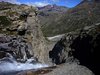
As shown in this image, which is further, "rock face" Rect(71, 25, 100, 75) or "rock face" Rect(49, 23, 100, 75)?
"rock face" Rect(49, 23, 100, 75)

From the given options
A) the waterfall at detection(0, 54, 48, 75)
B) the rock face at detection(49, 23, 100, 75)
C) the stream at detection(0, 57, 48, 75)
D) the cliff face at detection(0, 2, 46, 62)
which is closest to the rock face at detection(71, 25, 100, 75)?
the rock face at detection(49, 23, 100, 75)

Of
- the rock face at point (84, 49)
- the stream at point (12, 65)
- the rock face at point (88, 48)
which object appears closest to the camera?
the stream at point (12, 65)

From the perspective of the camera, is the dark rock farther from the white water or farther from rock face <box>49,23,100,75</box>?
the white water

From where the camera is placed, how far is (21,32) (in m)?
92.0

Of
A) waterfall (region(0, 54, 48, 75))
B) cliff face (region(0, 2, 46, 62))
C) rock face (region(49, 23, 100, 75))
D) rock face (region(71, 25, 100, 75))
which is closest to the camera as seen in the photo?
waterfall (region(0, 54, 48, 75))

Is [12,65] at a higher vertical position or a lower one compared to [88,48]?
lower

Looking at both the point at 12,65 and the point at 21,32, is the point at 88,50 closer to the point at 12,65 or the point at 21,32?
the point at 21,32

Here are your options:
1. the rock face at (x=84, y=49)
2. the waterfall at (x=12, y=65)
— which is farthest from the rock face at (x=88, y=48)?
the waterfall at (x=12, y=65)

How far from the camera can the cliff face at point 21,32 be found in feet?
276

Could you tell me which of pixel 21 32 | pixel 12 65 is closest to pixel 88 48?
pixel 21 32

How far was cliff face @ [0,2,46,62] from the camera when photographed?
84.2 meters

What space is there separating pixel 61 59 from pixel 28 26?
3359cm

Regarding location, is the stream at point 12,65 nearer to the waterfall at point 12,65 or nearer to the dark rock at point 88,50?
the waterfall at point 12,65

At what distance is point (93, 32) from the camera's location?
107m
